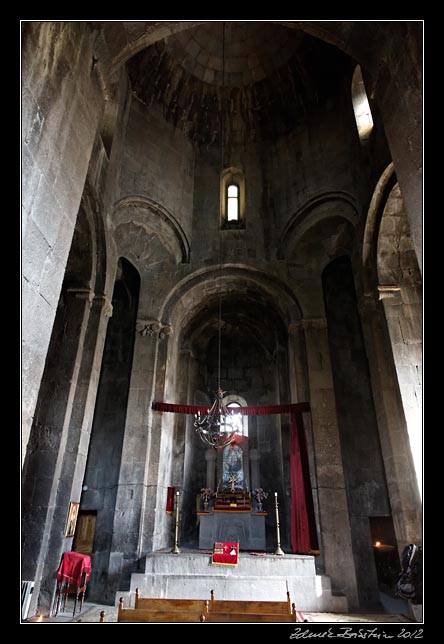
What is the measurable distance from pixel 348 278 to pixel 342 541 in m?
7.80

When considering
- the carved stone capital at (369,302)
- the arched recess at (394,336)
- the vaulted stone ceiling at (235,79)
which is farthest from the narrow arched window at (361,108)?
the carved stone capital at (369,302)

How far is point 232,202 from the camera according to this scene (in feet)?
43.6

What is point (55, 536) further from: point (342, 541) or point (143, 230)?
point (143, 230)

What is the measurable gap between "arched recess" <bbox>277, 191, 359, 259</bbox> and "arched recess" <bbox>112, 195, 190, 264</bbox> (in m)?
2.98

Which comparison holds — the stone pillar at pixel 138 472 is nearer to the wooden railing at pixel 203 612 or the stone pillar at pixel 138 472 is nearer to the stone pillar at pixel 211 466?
the stone pillar at pixel 211 466

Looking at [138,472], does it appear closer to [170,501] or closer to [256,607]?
[170,501]

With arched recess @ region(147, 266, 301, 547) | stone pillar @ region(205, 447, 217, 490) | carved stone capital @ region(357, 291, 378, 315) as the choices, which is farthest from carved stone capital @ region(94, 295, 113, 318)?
stone pillar @ region(205, 447, 217, 490)

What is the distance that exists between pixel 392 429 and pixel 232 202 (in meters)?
8.68

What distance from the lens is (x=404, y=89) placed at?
4.36 metres

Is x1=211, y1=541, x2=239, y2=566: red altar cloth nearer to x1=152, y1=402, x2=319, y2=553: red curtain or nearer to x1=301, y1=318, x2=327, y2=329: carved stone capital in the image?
x1=152, y1=402, x2=319, y2=553: red curtain

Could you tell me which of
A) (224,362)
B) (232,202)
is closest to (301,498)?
(224,362)

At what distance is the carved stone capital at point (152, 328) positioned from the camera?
1123 cm

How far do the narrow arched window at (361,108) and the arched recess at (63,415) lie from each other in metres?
6.73

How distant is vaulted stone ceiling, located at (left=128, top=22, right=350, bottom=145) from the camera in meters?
12.0
